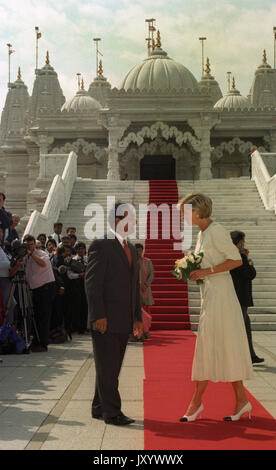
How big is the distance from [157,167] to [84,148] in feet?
11.6

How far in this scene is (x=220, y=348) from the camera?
20.7ft

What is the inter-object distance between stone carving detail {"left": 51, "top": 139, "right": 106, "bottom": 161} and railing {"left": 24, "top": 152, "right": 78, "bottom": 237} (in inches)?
223

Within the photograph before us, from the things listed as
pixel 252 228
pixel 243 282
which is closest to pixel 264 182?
pixel 252 228

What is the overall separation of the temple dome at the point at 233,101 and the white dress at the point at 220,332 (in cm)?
3293

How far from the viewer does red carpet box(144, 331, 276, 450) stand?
5555 mm

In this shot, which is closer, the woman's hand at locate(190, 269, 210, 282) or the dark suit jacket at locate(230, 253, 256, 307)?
the woman's hand at locate(190, 269, 210, 282)

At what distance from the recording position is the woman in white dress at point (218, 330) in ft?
20.6

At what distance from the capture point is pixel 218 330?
633 cm

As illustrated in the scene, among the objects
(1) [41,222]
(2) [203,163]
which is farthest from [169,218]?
(2) [203,163]

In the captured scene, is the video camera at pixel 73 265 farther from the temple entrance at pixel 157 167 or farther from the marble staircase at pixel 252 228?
the temple entrance at pixel 157 167

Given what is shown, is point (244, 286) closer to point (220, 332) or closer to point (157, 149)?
point (220, 332)

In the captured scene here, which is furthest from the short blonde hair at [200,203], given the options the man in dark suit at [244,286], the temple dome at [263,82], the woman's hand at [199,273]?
the temple dome at [263,82]

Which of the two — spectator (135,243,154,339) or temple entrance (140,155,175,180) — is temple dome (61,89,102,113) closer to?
temple entrance (140,155,175,180)

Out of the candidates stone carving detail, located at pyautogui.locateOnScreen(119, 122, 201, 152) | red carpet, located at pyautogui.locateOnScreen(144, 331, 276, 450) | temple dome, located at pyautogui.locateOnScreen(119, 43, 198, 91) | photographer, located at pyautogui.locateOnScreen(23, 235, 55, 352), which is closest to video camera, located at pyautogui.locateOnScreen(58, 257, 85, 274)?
photographer, located at pyautogui.locateOnScreen(23, 235, 55, 352)
